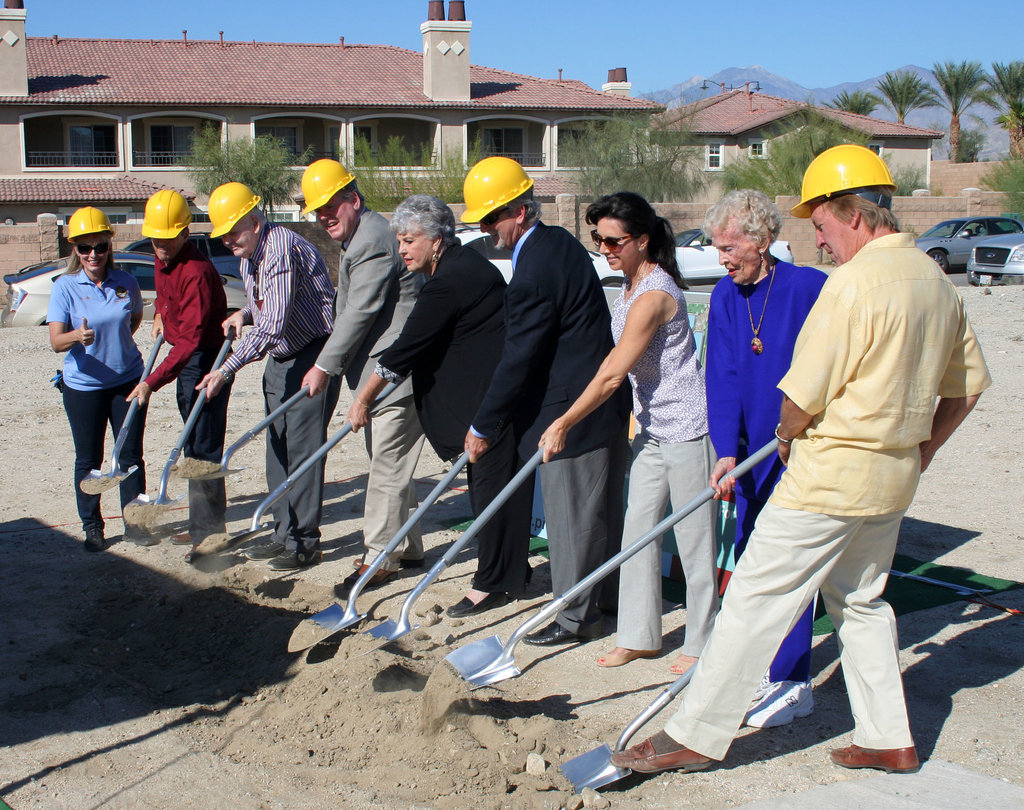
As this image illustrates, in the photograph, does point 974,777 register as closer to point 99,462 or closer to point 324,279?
point 324,279

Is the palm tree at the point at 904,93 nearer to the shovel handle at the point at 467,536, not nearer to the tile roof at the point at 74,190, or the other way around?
the tile roof at the point at 74,190

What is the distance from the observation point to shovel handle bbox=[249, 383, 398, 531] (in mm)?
5301

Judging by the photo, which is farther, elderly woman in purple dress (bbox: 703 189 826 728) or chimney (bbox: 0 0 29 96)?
chimney (bbox: 0 0 29 96)

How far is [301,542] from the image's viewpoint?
585 centimetres

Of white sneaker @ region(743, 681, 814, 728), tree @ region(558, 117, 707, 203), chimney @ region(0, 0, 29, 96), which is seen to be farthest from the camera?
tree @ region(558, 117, 707, 203)

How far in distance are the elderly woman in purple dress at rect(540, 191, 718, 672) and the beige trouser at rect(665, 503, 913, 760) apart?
83 centimetres

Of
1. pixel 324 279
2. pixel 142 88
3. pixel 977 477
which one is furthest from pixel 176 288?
pixel 142 88

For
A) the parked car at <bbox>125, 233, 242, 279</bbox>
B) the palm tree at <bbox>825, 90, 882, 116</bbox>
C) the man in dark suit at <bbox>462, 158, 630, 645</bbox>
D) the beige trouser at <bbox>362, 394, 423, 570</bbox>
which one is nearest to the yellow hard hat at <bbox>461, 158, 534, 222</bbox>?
the man in dark suit at <bbox>462, 158, 630, 645</bbox>

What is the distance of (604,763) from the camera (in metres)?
3.31

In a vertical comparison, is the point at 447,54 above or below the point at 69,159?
above

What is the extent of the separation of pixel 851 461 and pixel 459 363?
2327 mm

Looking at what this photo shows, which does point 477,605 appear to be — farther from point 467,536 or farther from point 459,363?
point 459,363

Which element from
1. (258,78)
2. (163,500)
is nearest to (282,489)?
(163,500)

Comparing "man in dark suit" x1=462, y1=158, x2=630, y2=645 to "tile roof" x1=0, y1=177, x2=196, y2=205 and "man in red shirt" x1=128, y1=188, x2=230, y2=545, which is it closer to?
"man in red shirt" x1=128, y1=188, x2=230, y2=545
